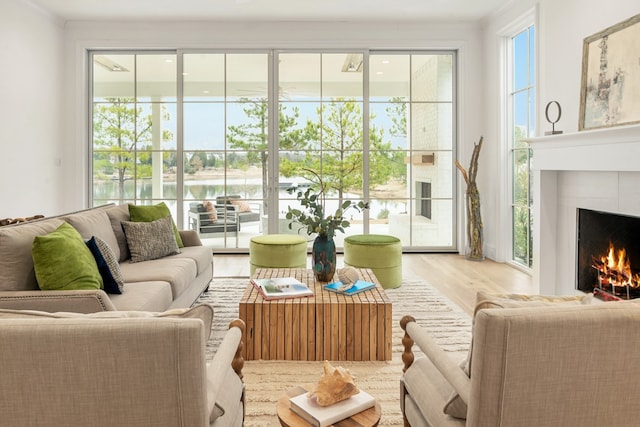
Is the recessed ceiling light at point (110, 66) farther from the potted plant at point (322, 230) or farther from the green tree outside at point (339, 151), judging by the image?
the potted plant at point (322, 230)

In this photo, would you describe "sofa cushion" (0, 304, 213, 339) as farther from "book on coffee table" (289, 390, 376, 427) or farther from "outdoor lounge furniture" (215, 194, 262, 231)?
"outdoor lounge furniture" (215, 194, 262, 231)

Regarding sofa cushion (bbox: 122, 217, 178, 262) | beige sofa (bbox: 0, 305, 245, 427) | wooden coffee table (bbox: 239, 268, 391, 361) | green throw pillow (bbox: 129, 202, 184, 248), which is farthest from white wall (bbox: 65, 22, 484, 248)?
Answer: beige sofa (bbox: 0, 305, 245, 427)

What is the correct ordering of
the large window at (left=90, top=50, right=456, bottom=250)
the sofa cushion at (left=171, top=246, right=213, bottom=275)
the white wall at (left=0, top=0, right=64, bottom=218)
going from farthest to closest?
the large window at (left=90, top=50, right=456, bottom=250), the white wall at (left=0, top=0, right=64, bottom=218), the sofa cushion at (left=171, top=246, right=213, bottom=275)

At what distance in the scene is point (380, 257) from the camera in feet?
13.4

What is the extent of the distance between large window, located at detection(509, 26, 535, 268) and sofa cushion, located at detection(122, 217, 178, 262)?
368 cm

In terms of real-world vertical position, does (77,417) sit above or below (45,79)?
below

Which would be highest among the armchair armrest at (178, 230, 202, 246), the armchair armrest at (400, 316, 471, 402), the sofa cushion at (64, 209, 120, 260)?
the sofa cushion at (64, 209, 120, 260)

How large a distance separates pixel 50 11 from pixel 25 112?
1.33 metres

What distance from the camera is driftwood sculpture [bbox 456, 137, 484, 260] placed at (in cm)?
559

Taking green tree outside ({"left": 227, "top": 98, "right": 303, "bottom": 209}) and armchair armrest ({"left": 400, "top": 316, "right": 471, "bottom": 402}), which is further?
green tree outside ({"left": 227, "top": 98, "right": 303, "bottom": 209})

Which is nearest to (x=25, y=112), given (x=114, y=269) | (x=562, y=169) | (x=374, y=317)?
(x=114, y=269)

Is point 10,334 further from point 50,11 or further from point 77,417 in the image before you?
point 50,11

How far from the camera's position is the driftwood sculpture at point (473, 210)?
5590 mm

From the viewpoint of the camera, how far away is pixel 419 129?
19.7 feet
